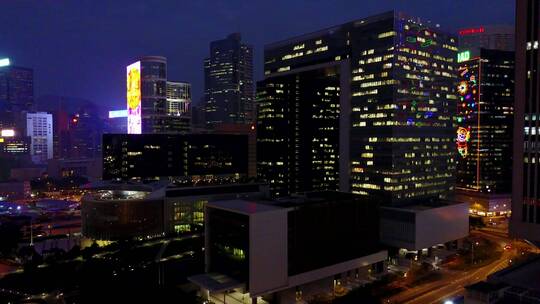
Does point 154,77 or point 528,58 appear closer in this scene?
point 528,58

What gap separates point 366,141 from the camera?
10906 cm

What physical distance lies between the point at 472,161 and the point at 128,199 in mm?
125435

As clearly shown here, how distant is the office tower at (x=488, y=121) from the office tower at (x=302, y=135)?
5415 cm

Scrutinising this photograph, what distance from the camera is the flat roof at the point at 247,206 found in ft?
211

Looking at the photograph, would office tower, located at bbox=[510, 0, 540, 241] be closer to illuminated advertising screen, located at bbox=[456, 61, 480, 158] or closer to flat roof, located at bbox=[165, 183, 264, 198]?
flat roof, located at bbox=[165, 183, 264, 198]

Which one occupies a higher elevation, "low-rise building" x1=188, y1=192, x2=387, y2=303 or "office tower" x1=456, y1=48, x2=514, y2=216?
"office tower" x1=456, y1=48, x2=514, y2=216

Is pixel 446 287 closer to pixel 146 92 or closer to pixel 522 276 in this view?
pixel 522 276

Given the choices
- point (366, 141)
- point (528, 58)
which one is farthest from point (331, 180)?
point (528, 58)

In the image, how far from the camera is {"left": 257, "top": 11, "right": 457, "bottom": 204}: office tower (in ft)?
340

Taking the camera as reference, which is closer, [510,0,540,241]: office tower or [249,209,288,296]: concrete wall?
[249,209,288,296]: concrete wall

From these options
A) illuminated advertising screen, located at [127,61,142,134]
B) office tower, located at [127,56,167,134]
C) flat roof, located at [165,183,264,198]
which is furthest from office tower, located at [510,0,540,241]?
illuminated advertising screen, located at [127,61,142,134]

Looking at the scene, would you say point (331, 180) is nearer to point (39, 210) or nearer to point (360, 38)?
point (360, 38)

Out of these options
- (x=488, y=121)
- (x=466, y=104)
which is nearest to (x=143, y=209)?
(x=466, y=104)

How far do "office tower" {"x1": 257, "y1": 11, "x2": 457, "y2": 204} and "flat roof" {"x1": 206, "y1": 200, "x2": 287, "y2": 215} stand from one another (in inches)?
1753
